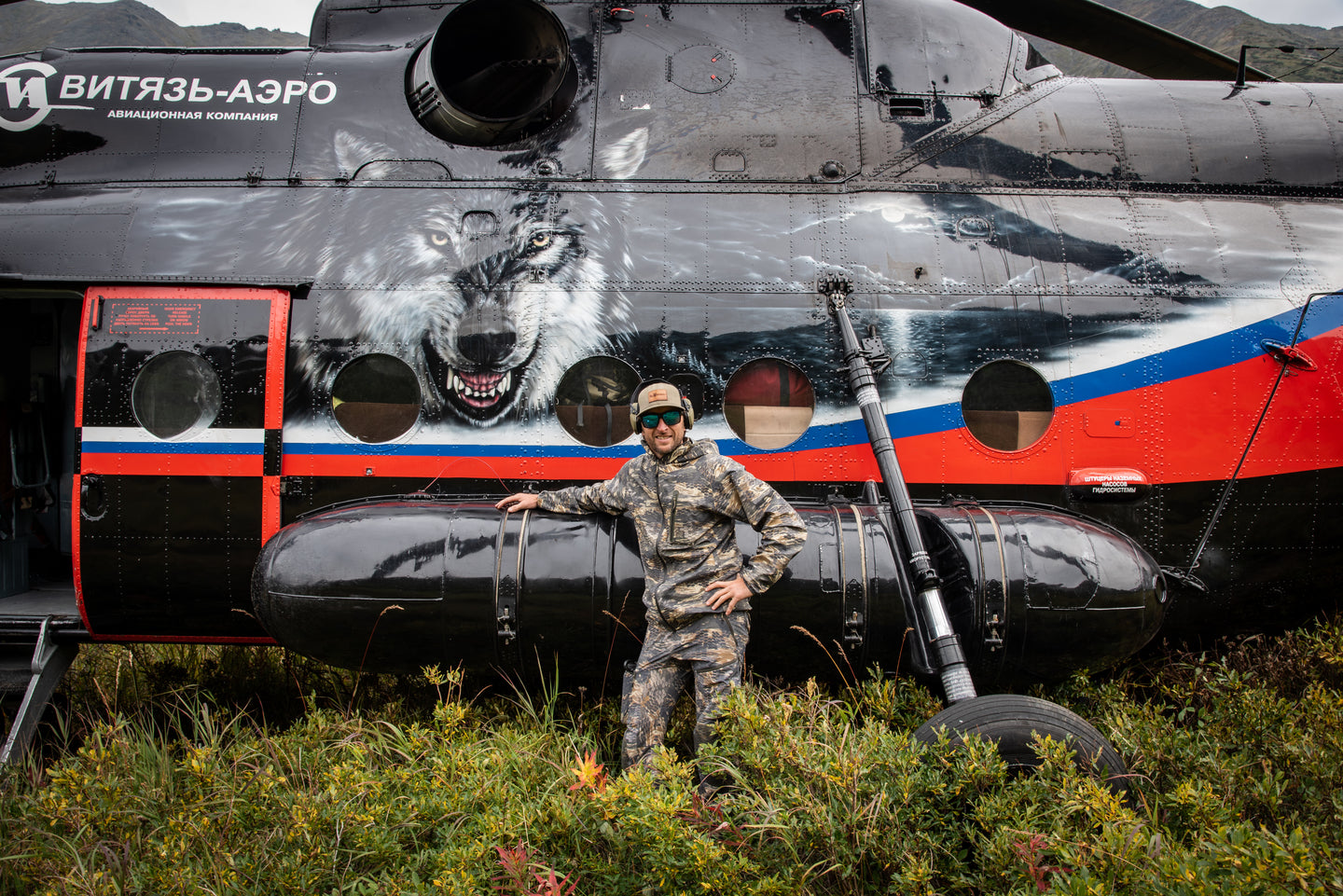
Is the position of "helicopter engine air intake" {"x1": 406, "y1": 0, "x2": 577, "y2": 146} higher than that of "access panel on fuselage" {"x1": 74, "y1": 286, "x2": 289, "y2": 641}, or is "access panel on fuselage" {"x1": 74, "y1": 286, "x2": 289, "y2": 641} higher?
"helicopter engine air intake" {"x1": 406, "y1": 0, "x2": 577, "y2": 146}

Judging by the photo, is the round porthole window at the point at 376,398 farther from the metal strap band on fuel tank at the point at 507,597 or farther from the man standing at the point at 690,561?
the man standing at the point at 690,561

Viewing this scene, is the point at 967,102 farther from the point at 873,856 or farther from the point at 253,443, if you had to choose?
the point at 253,443

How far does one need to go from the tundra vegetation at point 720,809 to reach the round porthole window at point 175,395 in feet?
5.87

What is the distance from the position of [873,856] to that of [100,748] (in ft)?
11.4

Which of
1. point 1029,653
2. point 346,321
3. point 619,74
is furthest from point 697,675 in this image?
point 619,74

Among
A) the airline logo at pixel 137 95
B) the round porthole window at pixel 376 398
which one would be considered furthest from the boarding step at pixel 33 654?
the airline logo at pixel 137 95

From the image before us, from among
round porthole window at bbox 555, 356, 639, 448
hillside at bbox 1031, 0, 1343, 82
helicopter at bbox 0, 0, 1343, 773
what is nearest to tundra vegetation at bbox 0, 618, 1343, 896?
helicopter at bbox 0, 0, 1343, 773

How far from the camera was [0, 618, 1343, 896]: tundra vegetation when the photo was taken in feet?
8.76

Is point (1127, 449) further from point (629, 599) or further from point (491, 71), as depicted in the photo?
point (491, 71)

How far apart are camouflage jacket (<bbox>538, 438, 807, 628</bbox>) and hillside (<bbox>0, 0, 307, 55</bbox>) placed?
242 ft

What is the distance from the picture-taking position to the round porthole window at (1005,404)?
482cm

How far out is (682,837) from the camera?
2.68 m

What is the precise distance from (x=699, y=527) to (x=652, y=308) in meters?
1.65

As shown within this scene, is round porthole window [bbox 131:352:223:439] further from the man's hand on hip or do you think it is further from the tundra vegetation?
the man's hand on hip
